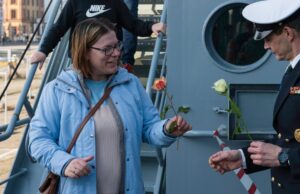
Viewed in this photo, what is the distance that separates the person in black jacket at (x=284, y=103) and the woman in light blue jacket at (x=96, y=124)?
1.56 ft

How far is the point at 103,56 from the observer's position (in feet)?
9.44

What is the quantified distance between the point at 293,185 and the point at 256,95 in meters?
1.80

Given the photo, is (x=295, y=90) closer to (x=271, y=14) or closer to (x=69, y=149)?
(x=271, y=14)

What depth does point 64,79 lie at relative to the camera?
9.48 feet

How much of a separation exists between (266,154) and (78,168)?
31.7 inches

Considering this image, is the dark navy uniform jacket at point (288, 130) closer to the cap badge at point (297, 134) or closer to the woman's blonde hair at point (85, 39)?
the cap badge at point (297, 134)

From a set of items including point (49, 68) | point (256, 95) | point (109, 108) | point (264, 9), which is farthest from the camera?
point (49, 68)

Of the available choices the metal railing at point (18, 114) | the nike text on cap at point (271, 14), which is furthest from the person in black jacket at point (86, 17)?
the nike text on cap at point (271, 14)

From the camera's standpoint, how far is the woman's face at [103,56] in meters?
2.88

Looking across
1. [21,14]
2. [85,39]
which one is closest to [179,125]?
[85,39]

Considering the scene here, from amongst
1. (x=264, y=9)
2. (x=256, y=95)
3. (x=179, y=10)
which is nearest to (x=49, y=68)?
(x=179, y=10)

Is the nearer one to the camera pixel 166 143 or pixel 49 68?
pixel 166 143

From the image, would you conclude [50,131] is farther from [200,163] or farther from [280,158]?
[200,163]

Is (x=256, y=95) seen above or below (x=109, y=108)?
below
